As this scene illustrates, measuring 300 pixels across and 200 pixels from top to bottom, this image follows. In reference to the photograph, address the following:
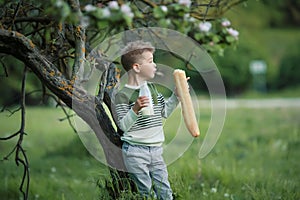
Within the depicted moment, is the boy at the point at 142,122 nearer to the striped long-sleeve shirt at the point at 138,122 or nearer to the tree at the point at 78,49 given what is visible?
the striped long-sleeve shirt at the point at 138,122

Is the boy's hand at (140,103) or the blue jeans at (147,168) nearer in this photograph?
the boy's hand at (140,103)

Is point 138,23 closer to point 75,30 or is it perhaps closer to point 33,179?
point 75,30

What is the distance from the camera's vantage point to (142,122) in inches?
137

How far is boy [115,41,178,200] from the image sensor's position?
3488 millimetres

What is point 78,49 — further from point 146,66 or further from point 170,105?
point 170,105

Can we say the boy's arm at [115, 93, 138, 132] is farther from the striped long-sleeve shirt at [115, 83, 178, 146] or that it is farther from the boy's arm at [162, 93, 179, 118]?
the boy's arm at [162, 93, 179, 118]

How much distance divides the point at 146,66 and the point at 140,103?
32 centimetres

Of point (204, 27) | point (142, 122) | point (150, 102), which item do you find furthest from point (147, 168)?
point (204, 27)

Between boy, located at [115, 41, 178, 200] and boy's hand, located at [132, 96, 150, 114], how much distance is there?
11 centimetres

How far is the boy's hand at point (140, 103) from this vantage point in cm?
328

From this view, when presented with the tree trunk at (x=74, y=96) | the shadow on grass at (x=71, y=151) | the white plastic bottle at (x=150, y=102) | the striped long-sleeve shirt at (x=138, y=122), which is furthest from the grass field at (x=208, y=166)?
the white plastic bottle at (x=150, y=102)

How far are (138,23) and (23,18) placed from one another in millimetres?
1011

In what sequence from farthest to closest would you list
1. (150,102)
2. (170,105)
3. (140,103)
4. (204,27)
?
(204,27)
(170,105)
(150,102)
(140,103)

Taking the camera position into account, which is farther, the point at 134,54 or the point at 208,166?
the point at 208,166
